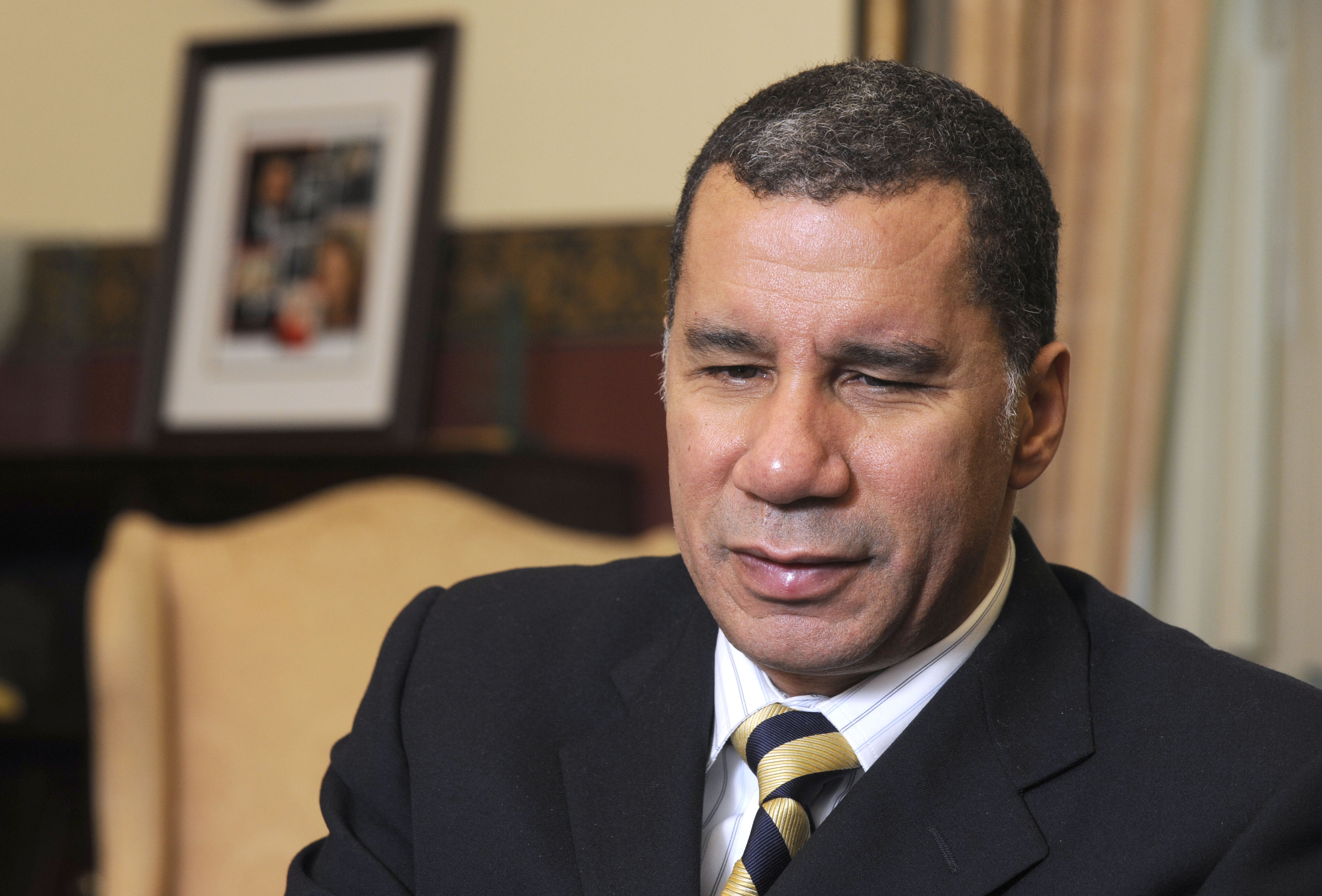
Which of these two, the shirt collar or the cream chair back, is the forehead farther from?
the cream chair back

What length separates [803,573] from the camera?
1228 mm

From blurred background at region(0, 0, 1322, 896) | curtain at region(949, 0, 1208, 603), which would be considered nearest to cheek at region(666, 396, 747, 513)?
blurred background at region(0, 0, 1322, 896)

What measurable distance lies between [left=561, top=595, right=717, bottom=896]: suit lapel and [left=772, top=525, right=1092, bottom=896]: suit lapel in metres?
0.15

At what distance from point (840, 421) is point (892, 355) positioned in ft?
0.26

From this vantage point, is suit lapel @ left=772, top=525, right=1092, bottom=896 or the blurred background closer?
suit lapel @ left=772, top=525, right=1092, bottom=896

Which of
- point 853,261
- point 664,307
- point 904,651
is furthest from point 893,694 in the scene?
point 664,307

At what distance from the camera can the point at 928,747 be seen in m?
Answer: 1.28

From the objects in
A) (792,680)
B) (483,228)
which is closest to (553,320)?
(483,228)

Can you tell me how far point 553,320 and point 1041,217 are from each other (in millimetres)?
2278

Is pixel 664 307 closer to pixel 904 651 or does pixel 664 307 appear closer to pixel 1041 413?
pixel 1041 413

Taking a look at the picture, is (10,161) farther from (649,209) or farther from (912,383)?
(912,383)

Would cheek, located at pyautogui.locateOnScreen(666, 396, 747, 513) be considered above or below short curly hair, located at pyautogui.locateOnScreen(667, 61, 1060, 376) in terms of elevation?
below

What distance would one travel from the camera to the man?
47.1 inches

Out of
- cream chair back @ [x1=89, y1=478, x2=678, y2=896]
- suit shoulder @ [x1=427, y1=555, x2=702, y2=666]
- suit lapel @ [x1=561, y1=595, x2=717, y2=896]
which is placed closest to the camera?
suit lapel @ [x1=561, y1=595, x2=717, y2=896]
